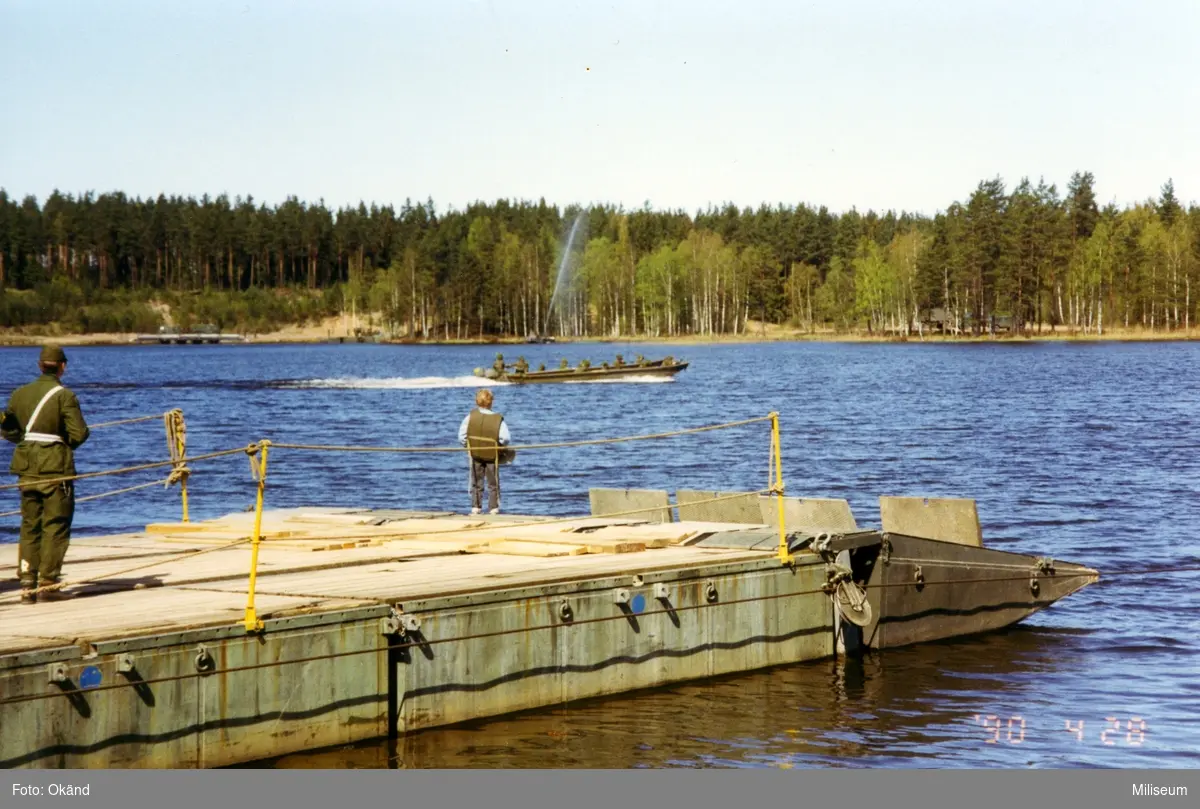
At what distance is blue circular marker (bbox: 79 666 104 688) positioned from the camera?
1121cm

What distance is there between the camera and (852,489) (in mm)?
38719

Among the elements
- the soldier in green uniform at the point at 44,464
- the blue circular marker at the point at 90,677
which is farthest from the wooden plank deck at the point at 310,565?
the soldier in green uniform at the point at 44,464

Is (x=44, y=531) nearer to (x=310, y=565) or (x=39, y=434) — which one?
(x=39, y=434)

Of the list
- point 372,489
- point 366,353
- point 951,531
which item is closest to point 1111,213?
point 366,353

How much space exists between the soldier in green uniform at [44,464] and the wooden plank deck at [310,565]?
14.4 inches

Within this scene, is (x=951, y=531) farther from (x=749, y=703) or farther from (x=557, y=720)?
(x=557, y=720)

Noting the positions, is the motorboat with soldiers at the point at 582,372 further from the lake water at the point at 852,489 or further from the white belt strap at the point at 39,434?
the white belt strap at the point at 39,434

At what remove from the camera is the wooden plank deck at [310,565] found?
12.8 m

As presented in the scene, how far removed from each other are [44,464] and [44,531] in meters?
0.61

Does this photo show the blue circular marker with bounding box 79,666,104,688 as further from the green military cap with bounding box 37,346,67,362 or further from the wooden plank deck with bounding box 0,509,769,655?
the green military cap with bounding box 37,346,67,362

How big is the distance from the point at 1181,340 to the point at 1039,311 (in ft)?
50.3

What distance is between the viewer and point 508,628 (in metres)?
14.0
